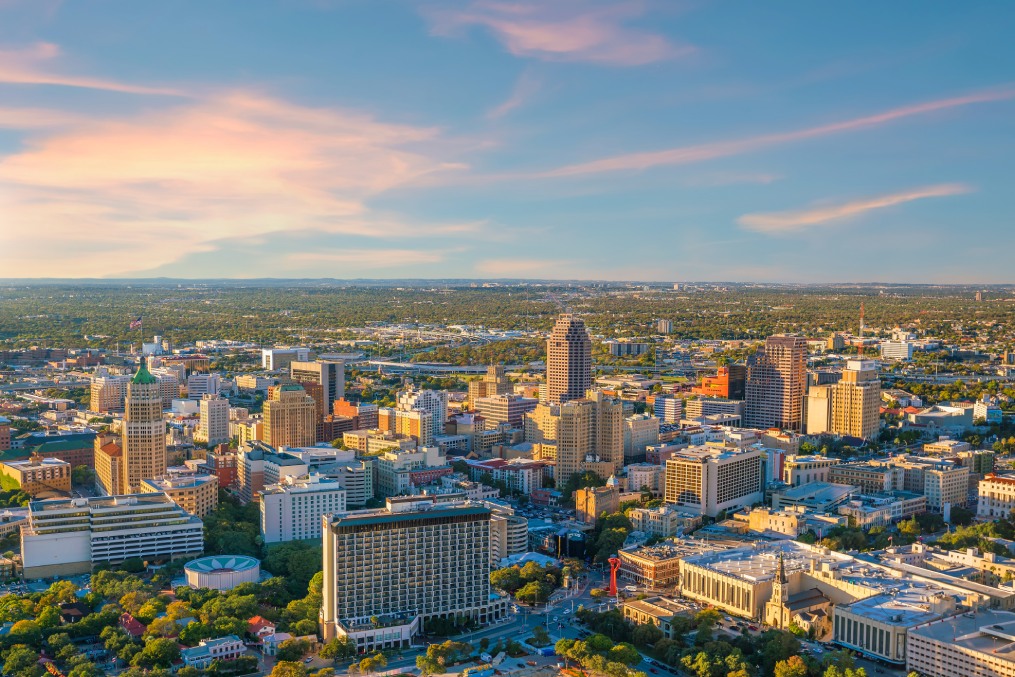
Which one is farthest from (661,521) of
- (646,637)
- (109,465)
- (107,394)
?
(107,394)

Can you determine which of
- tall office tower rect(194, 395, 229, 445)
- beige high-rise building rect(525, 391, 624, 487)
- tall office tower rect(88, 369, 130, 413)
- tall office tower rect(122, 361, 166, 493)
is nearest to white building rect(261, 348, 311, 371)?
tall office tower rect(88, 369, 130, 413)

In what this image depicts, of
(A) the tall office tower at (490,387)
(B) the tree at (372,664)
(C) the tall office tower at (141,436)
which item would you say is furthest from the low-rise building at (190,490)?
(A) the tall office tower at (490,387)

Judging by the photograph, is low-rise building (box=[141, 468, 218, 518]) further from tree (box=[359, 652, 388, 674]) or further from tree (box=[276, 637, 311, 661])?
tree (box=[359, 652, 388, 674])

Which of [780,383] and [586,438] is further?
[780,383]

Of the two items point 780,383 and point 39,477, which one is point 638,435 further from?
point 39,477

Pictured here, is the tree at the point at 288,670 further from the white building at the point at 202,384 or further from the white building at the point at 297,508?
the white building at the point at 202,384

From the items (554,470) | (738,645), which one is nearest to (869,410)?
(554,470)
